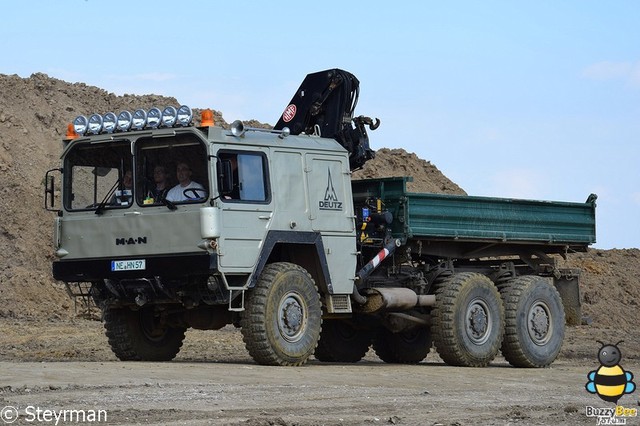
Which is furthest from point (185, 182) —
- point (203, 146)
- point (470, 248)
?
point (470, 248)

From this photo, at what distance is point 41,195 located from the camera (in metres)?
36.2

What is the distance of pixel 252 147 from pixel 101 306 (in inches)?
122

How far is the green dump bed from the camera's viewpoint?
1902 cm

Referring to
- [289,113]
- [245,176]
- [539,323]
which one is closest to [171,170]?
[245,176]

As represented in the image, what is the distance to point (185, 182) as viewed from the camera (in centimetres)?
1677

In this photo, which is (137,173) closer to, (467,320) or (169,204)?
(169,204)

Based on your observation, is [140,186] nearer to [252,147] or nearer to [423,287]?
[252,147]

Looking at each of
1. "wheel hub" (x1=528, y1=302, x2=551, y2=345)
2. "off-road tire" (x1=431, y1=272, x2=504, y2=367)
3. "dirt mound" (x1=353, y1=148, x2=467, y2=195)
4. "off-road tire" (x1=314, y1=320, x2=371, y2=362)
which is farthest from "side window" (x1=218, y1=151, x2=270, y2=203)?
"dirt mound" (x1=353, y1=148, x2=467, y2=195)

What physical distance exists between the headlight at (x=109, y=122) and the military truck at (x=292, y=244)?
0.06 feet

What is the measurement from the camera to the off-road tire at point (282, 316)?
16719 mm

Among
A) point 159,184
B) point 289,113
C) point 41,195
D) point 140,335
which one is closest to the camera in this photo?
point 159,184

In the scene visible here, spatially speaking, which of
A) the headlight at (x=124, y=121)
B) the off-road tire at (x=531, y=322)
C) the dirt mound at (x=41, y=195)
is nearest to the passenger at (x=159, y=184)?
the headlight at (x=124, y=121)

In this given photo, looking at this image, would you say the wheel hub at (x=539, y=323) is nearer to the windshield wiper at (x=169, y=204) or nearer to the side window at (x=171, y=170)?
the side window at (x=171, y=170)

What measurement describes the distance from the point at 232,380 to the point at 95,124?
447 centimetres
